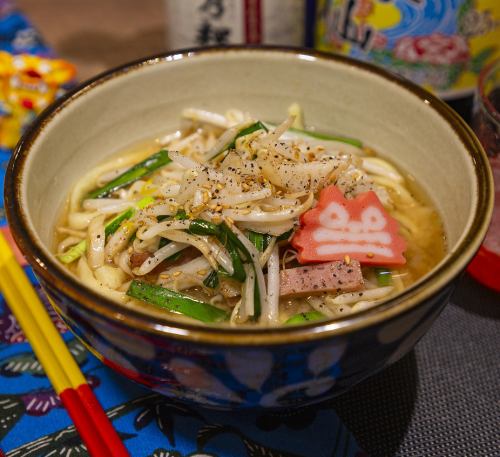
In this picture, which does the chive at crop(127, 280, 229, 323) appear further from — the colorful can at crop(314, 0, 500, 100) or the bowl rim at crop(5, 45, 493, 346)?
the colorful can at crop(314, 0, 500, 100)

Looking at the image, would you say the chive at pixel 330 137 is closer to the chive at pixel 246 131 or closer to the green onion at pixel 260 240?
the chive at pixel 246 131

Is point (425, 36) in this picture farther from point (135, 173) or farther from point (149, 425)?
point (149, 425)

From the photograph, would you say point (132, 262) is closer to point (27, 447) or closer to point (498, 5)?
point (27, 447)

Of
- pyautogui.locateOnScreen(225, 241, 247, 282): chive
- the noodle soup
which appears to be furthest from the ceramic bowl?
pyautogui.locateOnScreen(225, 241, 247, 282): chive

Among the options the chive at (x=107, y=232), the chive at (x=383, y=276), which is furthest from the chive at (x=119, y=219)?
the chive at (x=383, y=276)

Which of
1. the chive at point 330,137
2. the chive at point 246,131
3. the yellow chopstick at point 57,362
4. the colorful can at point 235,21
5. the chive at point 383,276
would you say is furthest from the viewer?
the colorful can at point 235,21

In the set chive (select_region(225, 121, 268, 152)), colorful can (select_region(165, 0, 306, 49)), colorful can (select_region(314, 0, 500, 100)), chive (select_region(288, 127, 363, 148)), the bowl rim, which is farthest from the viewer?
colorful can (select_region(165, 0, 306, 49))
